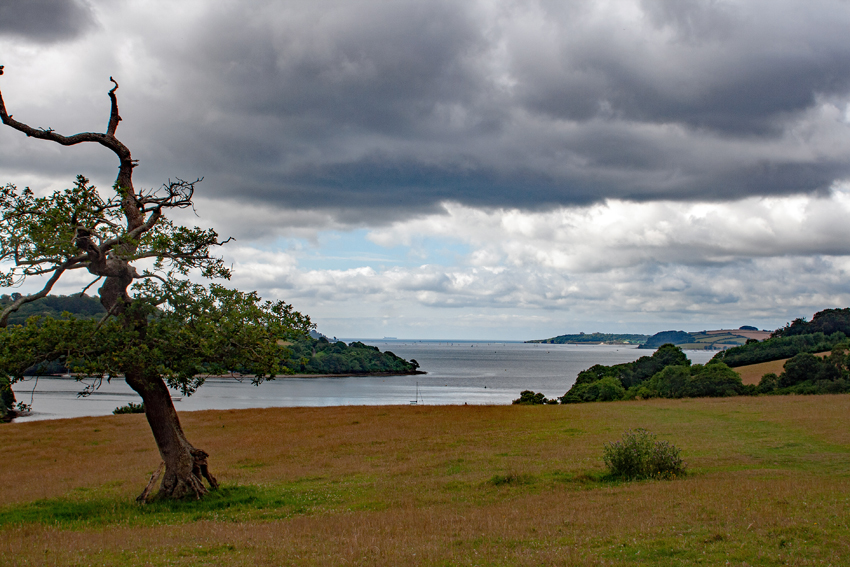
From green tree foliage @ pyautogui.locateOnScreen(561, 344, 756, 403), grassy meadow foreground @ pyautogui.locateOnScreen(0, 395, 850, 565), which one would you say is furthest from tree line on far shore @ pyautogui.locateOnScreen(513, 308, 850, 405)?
grassy meadow foreground @ pyautogui.locateOnScreen(0, 395, 850, 565)

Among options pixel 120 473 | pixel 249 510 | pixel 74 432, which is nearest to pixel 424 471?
pixel 249 510

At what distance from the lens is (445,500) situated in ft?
57.8

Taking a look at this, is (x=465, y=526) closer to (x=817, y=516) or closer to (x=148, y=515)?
(x=817, y=516)

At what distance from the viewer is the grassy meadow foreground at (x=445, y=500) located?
11.3 m

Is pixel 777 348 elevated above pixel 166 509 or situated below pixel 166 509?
above

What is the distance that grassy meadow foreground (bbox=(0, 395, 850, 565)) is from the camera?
1127 cm

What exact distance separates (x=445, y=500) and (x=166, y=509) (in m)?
8.09

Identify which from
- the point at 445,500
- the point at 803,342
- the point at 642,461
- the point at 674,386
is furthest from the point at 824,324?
the point at 445,500

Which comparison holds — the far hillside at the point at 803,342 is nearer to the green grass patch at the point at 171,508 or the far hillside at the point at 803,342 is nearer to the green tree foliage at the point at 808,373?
the green tree foliage at the point at 808,373

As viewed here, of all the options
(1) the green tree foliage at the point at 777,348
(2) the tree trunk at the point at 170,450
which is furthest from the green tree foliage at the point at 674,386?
(2) the tree trunk at the point at 170,450

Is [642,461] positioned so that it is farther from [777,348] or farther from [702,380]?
[777,348]

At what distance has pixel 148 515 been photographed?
53.8ft

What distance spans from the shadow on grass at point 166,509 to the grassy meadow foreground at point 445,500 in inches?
3.0

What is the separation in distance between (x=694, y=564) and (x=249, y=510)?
11927 mm
